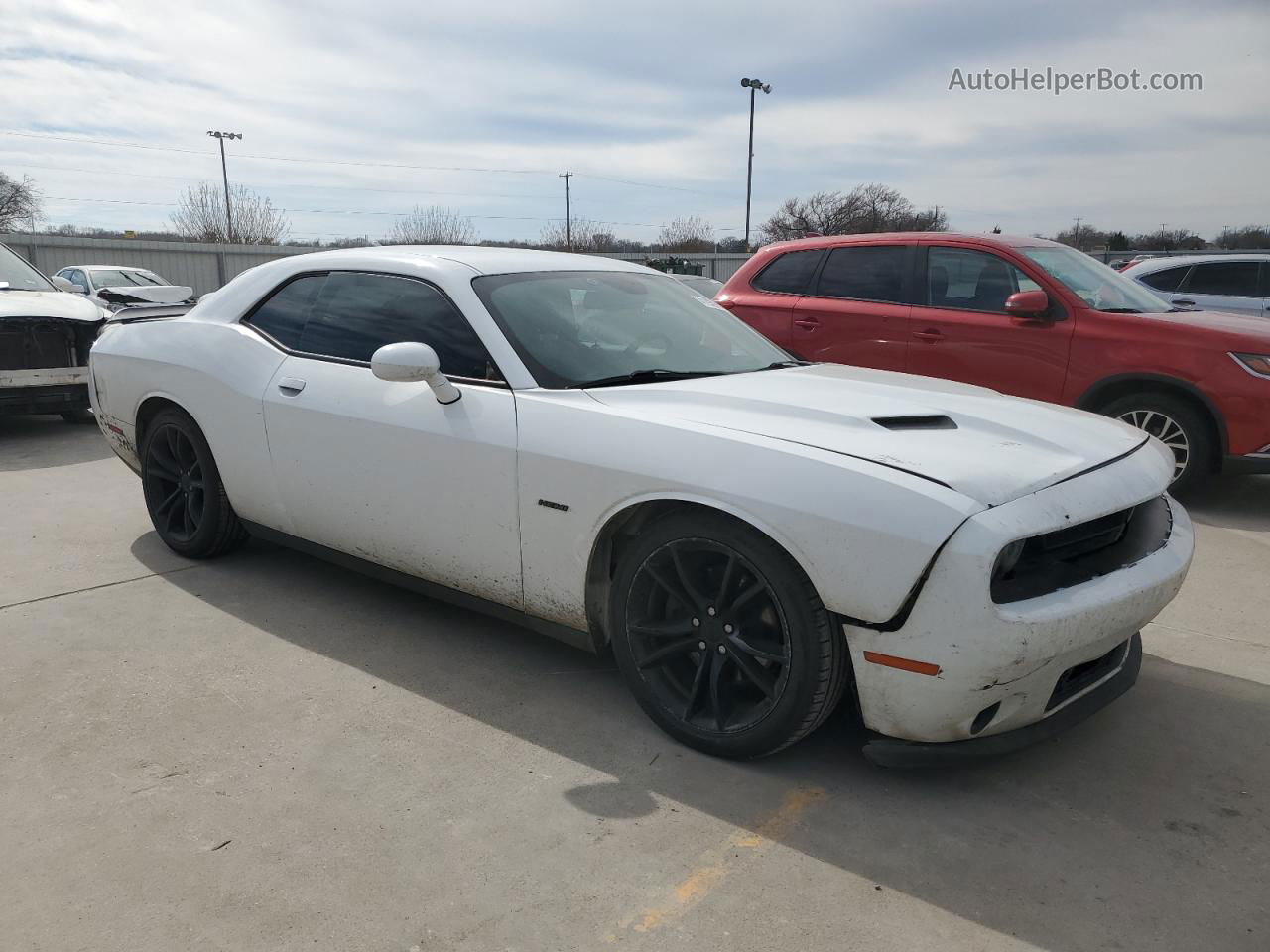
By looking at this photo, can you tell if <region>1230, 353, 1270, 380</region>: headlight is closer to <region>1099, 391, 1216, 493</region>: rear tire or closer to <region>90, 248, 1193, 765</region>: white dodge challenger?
<region>1099, 391, 1216, 493</region>: rear tire

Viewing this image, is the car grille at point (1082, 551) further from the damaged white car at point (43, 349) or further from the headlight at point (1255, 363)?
the damaged white car at point (43, 349)

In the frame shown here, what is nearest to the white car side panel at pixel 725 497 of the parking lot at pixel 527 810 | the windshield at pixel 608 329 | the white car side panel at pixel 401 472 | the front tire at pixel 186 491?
the white car side panel at pixel 401 472

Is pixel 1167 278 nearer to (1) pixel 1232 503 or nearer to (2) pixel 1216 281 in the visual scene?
(2) pixel 1216 281

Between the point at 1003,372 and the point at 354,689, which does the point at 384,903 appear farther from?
the point at 1003,372

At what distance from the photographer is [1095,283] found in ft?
21.2

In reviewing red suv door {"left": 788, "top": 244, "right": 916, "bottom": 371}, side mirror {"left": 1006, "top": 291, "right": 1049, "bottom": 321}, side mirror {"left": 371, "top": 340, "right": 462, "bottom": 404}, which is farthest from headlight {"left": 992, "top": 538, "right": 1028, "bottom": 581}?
red suv door {"left": 788, "top": 244, "right": 916, "bottom": 371}

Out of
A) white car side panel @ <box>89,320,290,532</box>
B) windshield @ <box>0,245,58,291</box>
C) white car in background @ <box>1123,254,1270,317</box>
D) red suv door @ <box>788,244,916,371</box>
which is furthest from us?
white car in background @ <box>1123,254,1270,317</box>

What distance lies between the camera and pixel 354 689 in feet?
10.8

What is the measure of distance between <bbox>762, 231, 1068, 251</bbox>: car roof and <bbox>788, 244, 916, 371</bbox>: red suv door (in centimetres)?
7

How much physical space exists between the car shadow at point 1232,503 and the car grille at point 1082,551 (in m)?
3.20

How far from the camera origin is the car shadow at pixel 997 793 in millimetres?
2225

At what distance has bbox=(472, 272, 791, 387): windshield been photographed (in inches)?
130

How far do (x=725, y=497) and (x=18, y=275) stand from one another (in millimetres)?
8552

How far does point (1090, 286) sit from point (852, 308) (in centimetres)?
155
